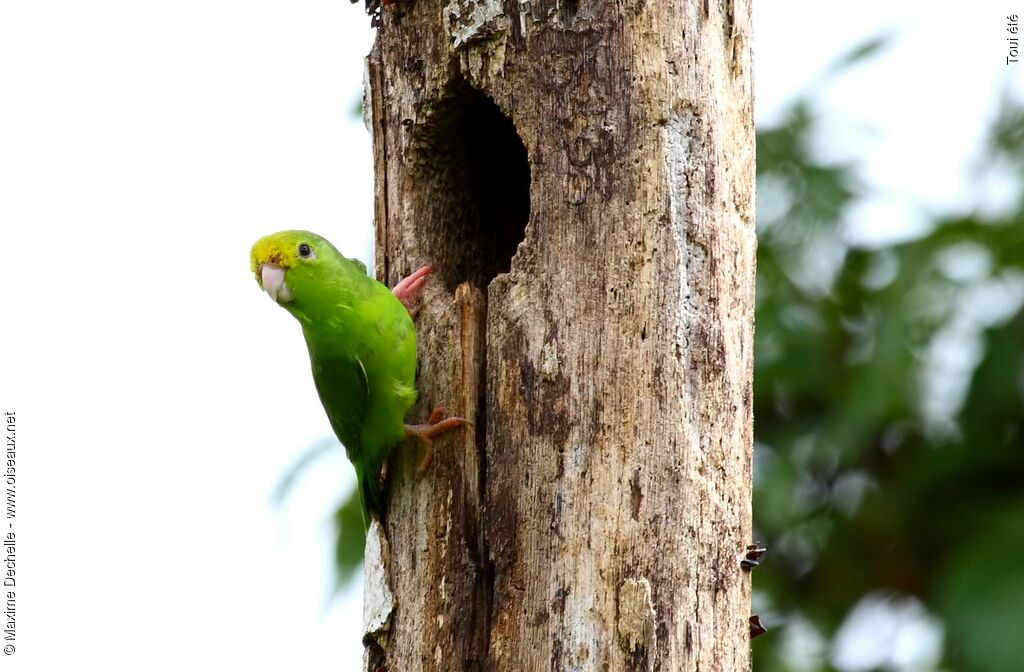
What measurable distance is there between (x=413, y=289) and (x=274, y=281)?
524 millimetres

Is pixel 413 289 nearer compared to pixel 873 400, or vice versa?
pixel 413 289

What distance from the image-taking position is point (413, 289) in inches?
173

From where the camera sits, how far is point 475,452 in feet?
13.2

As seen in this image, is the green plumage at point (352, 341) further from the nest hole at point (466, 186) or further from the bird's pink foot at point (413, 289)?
the nest hole at point (466, 186)

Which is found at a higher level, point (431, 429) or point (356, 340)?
point (356, 340)

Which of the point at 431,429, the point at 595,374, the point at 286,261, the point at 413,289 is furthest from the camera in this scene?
the point at 286,261

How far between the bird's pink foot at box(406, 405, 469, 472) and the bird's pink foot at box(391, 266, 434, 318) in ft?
1.26

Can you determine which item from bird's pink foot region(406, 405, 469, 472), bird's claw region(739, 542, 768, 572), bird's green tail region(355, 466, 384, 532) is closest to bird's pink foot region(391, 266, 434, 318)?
bird's pink foot region(406, 405, 469, 472)

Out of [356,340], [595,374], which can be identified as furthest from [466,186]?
[595,374]

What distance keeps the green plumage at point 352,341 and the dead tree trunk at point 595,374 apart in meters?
0.15

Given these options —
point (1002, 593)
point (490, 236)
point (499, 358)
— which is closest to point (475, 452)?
point (499, 358)

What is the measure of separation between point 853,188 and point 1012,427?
121 cm

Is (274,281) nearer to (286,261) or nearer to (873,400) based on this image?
(286,261)

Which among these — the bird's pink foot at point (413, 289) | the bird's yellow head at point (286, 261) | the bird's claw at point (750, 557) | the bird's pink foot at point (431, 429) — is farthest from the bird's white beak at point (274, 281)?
the bird's claw at point (750, 557)
